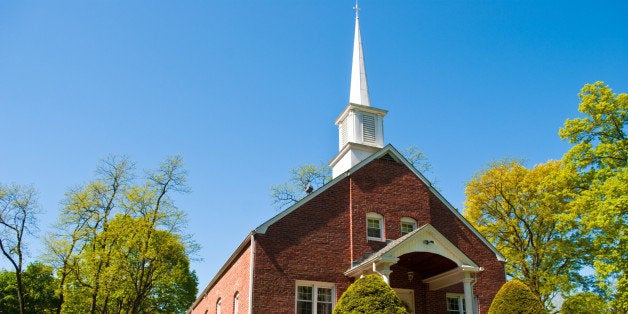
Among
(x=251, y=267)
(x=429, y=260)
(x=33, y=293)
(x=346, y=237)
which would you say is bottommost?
(x=251, y=267)

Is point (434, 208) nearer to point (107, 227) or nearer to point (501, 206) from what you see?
point (501, 206)

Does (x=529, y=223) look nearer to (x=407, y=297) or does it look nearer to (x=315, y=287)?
(x=407, y=297)

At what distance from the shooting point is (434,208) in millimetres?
22391

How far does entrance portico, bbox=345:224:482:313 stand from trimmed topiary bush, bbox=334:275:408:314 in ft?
4.12

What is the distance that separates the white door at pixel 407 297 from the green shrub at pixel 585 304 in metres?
13.2

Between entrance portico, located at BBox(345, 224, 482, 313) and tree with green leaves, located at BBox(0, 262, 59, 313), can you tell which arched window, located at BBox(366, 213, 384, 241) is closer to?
entrance portico, located at BBox(345, 224, 482, 313)

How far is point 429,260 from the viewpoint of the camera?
1927cm

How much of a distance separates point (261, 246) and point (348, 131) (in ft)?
28.5

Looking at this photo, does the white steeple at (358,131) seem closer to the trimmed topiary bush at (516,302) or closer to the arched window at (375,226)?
the arched window at (375,226)

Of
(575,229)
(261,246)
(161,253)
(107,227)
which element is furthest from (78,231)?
(575,229)

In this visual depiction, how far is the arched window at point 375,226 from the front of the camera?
68.0 feet

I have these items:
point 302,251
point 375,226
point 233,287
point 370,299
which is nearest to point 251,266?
point 302,251

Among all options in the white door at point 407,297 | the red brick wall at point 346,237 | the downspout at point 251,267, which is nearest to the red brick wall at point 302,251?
the red brick wall at point 346,237

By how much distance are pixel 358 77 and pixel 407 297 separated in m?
12.7
